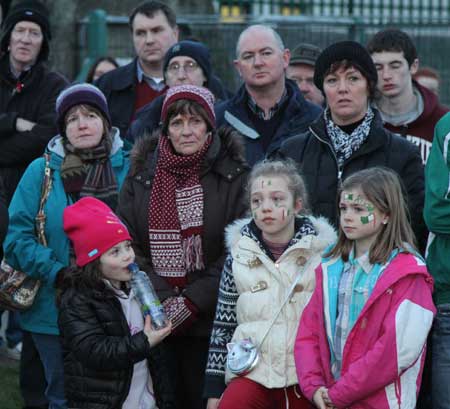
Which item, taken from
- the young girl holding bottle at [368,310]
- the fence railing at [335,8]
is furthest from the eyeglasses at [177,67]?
the fence railing at [335,8]

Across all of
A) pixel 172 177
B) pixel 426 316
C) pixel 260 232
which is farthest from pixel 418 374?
pixel 172 177

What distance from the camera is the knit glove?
5.39 metres

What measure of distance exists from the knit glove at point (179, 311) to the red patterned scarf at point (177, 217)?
142 millimetres

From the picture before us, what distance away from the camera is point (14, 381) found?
7418 mm

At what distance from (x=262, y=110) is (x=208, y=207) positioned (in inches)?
47.8

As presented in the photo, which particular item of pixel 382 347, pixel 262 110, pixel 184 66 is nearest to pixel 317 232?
pixel 382 347

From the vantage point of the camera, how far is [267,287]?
16.5 feet

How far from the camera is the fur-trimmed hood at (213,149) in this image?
5.65m

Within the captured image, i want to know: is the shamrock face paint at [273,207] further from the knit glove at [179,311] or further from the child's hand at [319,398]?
the child's hand at [319,398]

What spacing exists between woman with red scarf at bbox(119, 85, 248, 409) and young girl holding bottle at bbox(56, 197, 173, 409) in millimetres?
186

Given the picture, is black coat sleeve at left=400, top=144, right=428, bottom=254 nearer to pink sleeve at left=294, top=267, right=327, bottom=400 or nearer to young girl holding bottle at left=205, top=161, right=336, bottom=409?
young girl holding bottle at left=205, top=161, right=336, bottom=409

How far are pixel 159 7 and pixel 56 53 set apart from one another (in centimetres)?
448

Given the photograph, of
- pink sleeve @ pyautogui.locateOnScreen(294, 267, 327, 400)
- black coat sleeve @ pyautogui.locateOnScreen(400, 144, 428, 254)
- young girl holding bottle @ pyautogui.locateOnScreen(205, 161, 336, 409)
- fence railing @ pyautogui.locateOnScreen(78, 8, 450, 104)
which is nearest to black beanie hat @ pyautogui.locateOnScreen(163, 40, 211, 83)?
young girl holding bottle @ pyautogui.locateOnScreen(205, 161, 336, 409)

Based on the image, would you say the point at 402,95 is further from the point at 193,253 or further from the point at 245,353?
the point at 245,353
